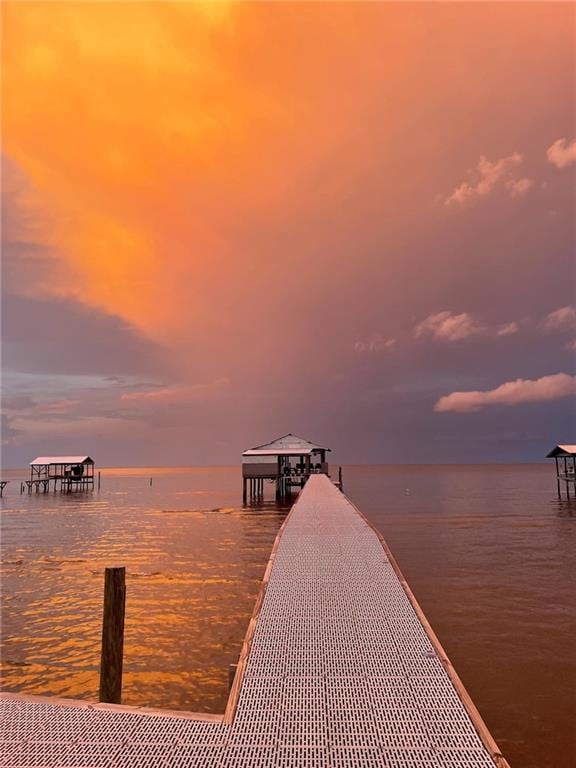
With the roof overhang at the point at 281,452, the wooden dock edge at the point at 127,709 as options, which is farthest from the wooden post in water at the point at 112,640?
the roof overhang at the point at 281,452

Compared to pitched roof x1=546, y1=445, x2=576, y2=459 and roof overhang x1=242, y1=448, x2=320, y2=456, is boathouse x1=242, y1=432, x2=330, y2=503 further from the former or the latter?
pitched roof x1=546, y1=445, x2=576, y2=459

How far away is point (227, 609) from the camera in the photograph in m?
11.2

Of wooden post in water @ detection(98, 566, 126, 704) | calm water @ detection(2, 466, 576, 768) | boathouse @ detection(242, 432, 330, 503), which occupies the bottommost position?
calm water @ detection(2, 466, 576, 768)

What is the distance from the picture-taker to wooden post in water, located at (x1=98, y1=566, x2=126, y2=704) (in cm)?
612

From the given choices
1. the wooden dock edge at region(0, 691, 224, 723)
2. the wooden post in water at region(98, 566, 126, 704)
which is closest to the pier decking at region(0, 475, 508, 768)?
the wooden dock edge at region(0, 691, 224, 723)

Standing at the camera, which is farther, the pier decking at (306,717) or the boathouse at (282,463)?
the boathouse at (282,463)

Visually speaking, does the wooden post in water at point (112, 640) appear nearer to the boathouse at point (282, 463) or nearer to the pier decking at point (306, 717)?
the pier decking at point (306, 717)

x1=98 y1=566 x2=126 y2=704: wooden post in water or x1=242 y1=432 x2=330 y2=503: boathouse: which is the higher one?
x1=242 y1=432 x2=330 y2=503: boathouse

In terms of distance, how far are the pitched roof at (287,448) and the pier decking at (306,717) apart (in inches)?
1045

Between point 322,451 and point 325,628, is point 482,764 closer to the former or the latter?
point 325,628

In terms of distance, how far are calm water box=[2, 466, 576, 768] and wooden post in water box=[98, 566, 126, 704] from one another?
1.33m

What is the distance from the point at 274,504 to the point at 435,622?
2584cm

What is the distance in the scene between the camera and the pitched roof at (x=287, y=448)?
107 ft

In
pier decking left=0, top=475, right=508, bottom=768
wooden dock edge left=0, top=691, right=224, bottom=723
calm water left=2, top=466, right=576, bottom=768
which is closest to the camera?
pier decking left=0, top=475, right=508, bottom=768
